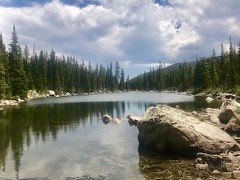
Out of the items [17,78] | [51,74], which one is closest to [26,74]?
[17,78]

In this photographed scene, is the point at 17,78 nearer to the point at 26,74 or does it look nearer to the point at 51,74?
the point at 26,74

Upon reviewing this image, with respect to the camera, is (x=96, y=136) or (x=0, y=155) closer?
(x=0, y=155)

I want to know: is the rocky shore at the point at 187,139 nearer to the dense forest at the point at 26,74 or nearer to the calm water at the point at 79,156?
the calm water at the point at 79,156

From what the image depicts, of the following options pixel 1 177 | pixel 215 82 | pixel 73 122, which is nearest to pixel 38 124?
pixel 73 122

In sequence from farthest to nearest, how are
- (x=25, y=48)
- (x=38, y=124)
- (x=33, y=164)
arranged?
(x=25, y=48)
(x=38, y=124)
(x=33, y=164)

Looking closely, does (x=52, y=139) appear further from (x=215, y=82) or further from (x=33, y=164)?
(x=215, y=82)

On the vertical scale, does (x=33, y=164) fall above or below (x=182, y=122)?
below

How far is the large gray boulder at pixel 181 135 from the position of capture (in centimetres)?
2495

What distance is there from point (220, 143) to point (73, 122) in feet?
91.9

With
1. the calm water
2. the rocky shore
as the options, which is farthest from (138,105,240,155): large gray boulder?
the calm water

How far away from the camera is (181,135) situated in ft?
82.8

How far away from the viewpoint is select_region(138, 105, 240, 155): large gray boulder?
25.0 m

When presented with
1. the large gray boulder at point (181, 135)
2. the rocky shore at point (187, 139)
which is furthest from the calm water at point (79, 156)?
the large gray boulder at point (181, 135)

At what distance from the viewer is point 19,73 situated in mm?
106500
